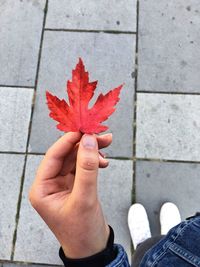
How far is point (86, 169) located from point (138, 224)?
117 cm

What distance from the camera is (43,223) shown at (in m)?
2.13

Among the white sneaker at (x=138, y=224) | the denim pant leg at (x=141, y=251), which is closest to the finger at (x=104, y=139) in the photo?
the denim pant leg at (x=141, y=251)

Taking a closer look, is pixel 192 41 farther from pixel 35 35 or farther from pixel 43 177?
pixel 43 177

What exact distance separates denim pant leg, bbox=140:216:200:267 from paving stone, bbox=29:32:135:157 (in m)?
0.83

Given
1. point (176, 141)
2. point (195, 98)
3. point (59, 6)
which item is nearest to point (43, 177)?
point (176, 141)

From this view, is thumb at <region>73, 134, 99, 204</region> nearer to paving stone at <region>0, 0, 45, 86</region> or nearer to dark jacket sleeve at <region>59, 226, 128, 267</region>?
dark jacket sleeve at <region>59, 226, 128, 267</region>

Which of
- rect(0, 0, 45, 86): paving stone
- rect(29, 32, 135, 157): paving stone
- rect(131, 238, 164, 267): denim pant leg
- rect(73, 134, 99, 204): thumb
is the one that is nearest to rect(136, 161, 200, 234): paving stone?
rect(29, 32, 135, 157): paving stone

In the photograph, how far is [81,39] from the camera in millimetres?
2539

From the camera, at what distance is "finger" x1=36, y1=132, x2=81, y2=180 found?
1.07 metres

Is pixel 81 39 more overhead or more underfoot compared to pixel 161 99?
more overhead

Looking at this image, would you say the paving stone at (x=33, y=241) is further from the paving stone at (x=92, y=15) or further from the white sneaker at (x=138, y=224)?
the paving stone at (x=92, y=15)

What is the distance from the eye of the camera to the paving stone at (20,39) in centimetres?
246

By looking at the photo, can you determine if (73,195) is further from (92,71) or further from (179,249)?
(92,71)

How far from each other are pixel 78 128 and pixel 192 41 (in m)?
1.72
